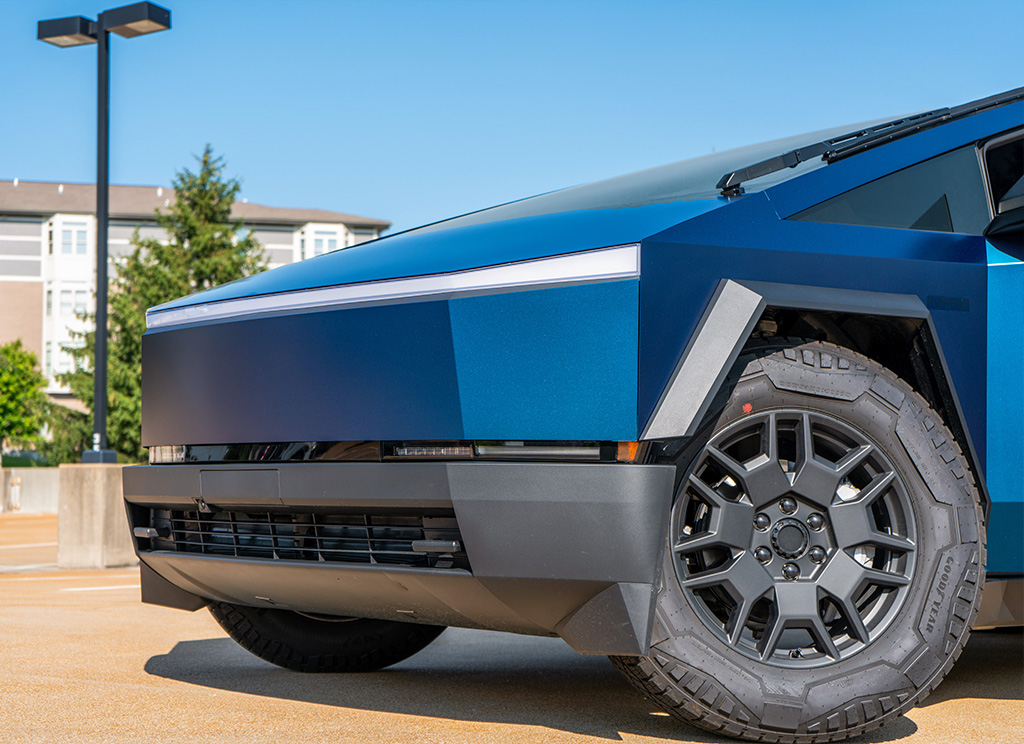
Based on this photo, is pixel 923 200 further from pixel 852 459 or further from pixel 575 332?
pixel 575 332

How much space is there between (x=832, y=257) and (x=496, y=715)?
161cm

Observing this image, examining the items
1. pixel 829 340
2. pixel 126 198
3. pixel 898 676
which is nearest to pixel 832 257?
pixel 829 340

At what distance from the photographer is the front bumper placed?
102 inches

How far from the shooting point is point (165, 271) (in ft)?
98.7

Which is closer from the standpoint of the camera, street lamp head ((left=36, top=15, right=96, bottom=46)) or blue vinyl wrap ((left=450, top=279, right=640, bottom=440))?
blue vinyl wrap ((left=450, top=279, right=640, bottom=440))

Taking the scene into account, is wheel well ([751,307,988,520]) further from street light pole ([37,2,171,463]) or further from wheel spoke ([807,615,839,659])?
street light pole ([37,2,171,463])

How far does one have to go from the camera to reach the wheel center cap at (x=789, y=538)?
110 inches

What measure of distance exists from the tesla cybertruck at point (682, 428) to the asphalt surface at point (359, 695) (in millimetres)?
322

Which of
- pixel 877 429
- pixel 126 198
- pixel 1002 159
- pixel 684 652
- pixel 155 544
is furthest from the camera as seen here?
pixel 126 198

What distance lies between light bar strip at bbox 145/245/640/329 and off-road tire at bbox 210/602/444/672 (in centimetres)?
124

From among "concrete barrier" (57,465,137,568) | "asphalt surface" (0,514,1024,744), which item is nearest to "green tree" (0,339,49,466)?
"concrete barrier" (57,465,137,568)

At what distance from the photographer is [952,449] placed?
2.96m

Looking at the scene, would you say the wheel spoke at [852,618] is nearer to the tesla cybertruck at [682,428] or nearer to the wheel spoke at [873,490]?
the tesla cybertruck at [682,428]

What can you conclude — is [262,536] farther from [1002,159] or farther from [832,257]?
[1002,159]
